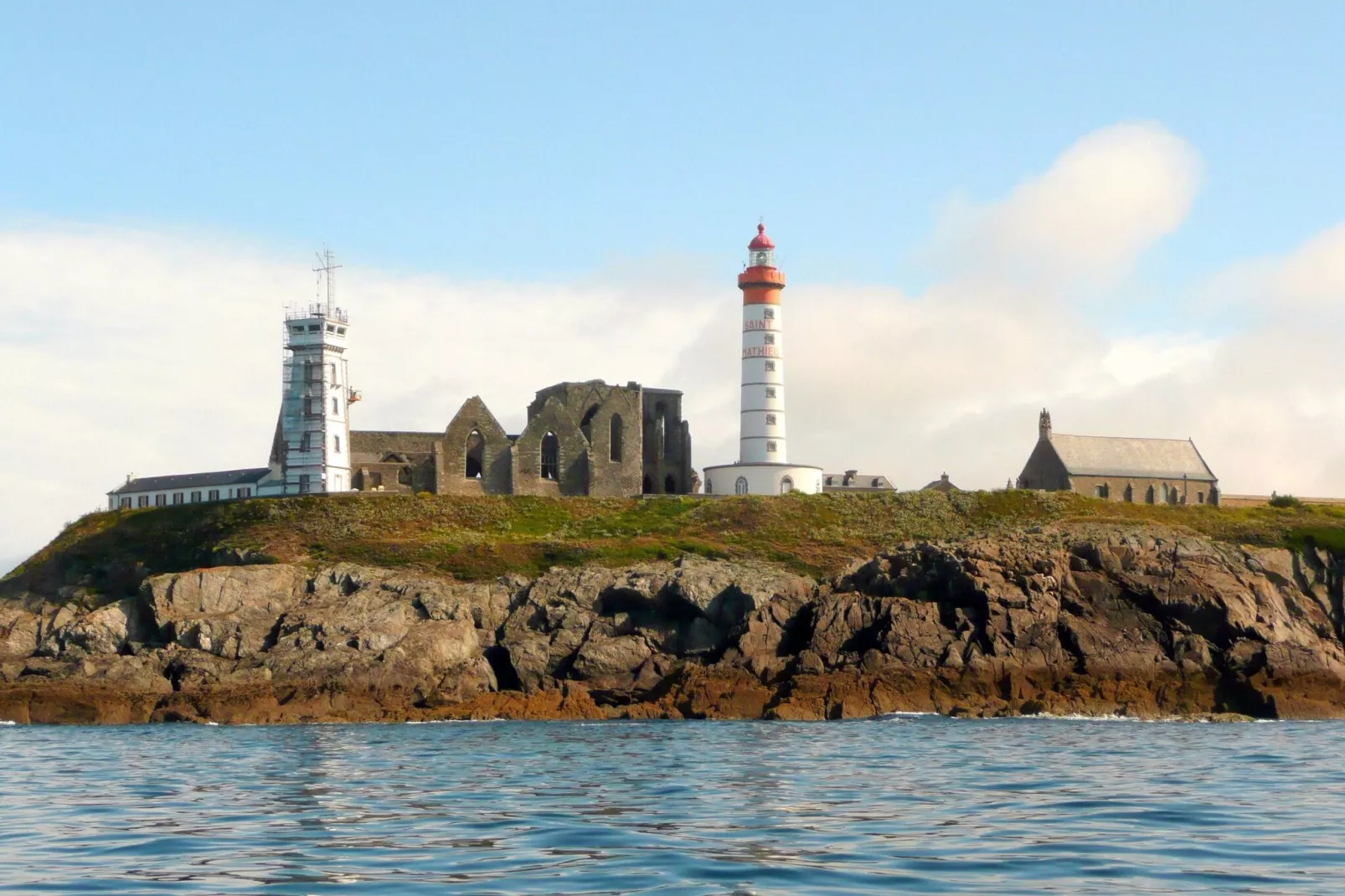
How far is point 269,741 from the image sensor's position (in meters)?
41.8

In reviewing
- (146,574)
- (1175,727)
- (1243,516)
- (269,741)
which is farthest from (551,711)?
(1243,516)

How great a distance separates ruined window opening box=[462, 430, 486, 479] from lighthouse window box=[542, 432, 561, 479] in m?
3.27

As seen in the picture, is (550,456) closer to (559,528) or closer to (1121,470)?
(559,528)

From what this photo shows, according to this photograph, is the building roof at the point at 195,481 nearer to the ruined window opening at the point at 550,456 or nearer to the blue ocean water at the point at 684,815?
the ruined window opening at the point at 550,456

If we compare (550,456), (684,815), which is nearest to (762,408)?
(550,456)

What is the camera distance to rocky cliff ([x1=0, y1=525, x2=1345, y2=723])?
52.0 m

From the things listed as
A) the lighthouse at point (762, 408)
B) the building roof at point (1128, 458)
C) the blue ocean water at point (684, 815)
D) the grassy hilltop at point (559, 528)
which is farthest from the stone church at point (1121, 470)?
the blue ocean water at point (684, 815)

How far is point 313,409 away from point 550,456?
494 inches

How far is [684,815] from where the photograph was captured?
24.4 metres

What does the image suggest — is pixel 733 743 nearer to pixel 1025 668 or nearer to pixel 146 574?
pixel 1025 668

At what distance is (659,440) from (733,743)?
46.6 metres

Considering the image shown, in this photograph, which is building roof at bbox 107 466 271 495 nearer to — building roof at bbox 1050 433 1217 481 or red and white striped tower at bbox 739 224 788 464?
red and white striped tower at bbox 739 224 788 464

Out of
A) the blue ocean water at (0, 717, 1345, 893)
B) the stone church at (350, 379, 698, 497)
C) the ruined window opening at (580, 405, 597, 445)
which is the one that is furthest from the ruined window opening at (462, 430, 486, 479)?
the blue ocean water at (0, 717, 1345, 893)

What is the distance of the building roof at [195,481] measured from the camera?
265ft
